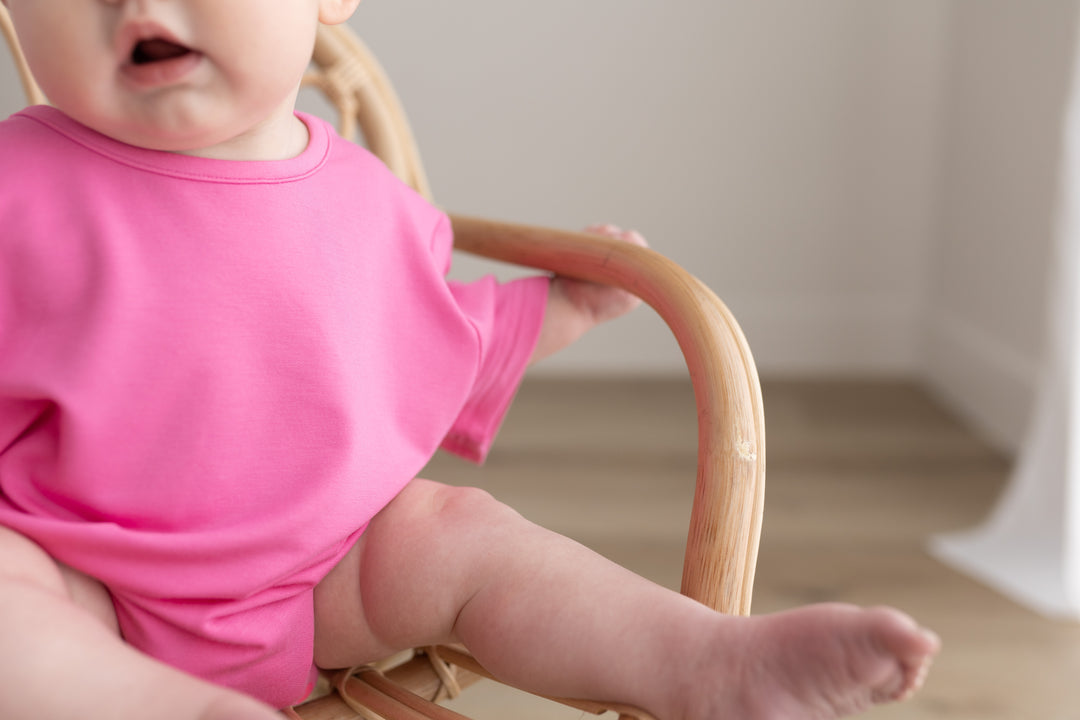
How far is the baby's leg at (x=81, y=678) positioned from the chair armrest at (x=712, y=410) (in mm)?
249

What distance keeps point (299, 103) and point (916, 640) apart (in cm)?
180

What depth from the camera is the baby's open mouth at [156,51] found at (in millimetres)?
559

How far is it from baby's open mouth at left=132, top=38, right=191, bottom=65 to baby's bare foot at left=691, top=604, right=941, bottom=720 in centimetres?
41

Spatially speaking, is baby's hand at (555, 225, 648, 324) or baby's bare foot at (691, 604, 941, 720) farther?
baby's hand at (555, 225, 648, 324)

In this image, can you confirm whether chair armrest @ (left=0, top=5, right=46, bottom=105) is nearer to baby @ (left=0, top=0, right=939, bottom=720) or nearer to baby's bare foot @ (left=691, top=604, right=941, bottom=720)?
baby @ (left=0, top=0, right=939, bottom=720)

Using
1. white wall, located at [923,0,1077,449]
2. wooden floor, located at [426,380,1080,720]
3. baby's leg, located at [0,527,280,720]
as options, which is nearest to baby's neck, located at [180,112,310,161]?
baby's leg, located at [0,527,280,720]

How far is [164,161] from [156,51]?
0.24ft

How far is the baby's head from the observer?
0.54 metres

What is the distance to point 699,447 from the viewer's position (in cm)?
62

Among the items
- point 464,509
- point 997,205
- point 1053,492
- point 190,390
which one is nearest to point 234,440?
point 190,390

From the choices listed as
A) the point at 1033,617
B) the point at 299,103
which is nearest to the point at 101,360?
the point at 1033,617

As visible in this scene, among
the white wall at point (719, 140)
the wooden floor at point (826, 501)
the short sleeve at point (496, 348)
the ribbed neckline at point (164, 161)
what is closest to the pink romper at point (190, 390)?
the ribbed neckline at point (164, 161)

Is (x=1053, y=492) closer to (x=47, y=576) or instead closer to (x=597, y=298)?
(x=597, y=298)

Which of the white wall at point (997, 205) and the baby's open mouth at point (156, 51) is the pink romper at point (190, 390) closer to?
the baby's open mouth at point (156, 51)
